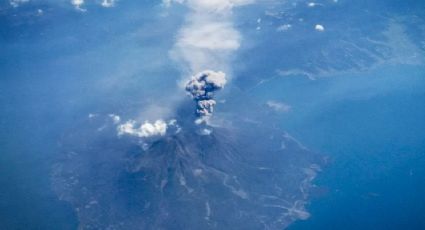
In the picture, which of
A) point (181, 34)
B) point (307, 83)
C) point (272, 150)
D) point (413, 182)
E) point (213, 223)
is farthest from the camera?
point (181, 34)

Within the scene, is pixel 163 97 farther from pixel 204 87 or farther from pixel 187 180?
pixel 187 180

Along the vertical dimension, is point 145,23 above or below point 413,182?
above

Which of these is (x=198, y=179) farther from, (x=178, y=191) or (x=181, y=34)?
(x=181, y=34)

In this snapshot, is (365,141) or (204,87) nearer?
(204,87)

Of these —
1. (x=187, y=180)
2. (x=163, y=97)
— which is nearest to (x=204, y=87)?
(x=163, y=97)

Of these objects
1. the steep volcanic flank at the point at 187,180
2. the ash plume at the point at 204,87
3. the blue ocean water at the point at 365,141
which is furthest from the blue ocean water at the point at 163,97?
the ash plume at the point at 204,87

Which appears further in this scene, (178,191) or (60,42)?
(60,42)

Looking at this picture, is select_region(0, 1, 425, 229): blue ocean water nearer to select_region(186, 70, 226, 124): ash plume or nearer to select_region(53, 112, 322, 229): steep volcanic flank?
select_region(53, 112, 322, 229): steep volcanic flank

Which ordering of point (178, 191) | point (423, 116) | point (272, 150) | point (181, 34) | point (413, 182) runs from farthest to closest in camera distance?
point (181, 34), point (423, 116), point (272, 150), point (413, 182), point (178, 191)

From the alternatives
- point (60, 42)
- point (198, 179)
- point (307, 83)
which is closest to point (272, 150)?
point (198, 179)
